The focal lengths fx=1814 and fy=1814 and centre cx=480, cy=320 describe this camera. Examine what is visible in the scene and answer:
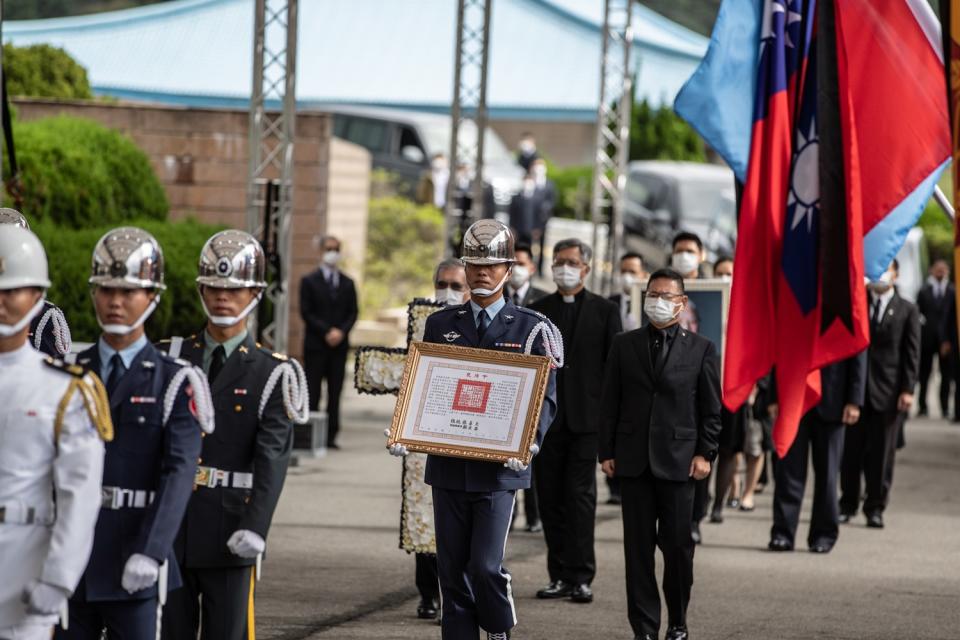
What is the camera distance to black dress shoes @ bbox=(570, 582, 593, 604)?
36.4ft

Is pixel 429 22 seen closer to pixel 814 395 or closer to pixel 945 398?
pixel 945 398

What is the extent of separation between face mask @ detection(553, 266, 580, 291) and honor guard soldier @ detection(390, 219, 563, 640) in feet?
9.30

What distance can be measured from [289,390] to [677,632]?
3.46 m

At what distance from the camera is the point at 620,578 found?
12039 mm

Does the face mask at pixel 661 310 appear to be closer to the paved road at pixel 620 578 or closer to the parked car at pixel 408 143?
the paved road at pixel 620 578

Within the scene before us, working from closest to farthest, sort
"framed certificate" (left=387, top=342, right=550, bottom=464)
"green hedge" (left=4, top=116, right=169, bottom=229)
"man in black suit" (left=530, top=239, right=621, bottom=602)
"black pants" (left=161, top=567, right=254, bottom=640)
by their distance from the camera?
"black pants" (left=161, top=567, right=254, bottom=640) → "framed certificate" (left=387, top=342, right=550, bottom=464) → "man in black suit" (left=530, top=239, right=621, bottom=602) → "green hedge" (left=4, top=116, right=169, bottom=229)

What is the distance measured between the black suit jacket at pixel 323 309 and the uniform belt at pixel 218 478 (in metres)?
12.1

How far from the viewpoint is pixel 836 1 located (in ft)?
31.4

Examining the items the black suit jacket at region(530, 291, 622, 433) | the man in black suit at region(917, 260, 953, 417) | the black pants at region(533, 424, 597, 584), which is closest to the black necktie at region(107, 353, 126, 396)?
the black pants at region(533, 424, 597, 584)

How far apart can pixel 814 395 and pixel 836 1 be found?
2.10 metres

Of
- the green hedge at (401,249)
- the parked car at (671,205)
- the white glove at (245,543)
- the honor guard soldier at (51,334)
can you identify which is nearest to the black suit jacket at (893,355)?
the honor guard soldier at (51,334)

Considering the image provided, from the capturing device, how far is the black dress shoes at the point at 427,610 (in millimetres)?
10430

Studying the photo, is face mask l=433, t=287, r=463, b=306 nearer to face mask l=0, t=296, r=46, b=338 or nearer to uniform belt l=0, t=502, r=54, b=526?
face mask l=0, t=296, r=46, b=338

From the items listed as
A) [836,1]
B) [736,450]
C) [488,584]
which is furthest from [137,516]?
[736,450]
